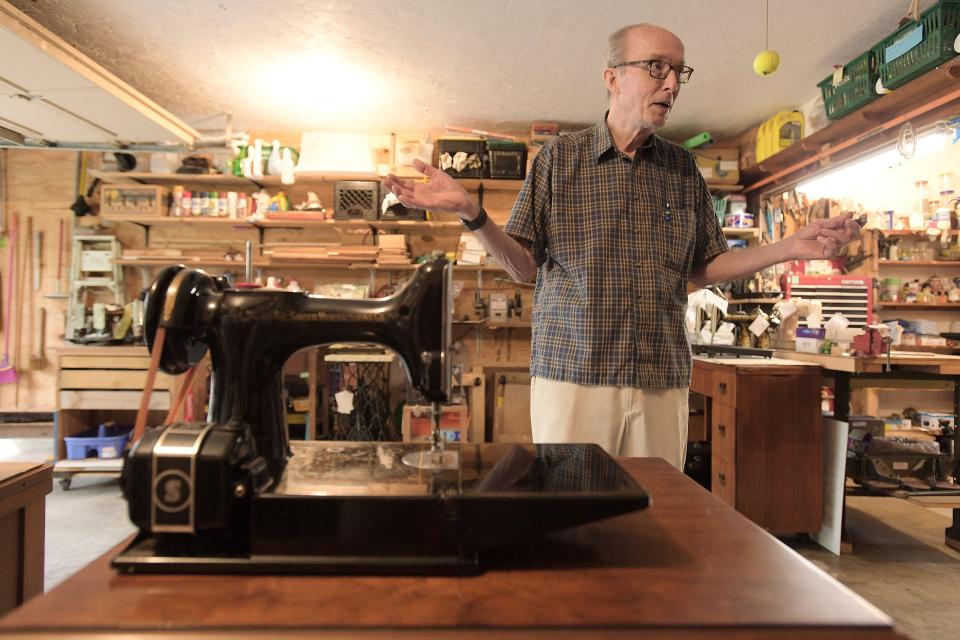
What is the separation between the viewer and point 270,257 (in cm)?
418

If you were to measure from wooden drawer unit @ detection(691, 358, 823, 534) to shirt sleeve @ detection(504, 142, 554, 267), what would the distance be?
1786mm

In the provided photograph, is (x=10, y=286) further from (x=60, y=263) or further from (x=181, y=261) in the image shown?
(x=181, y=261)

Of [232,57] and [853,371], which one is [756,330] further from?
[232,57]

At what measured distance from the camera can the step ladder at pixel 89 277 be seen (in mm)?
4215

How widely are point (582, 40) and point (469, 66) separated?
694 millimetres

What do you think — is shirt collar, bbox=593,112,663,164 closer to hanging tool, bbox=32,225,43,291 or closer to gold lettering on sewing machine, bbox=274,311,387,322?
gold lettering on sewing machine, bbox=274,311,387,322

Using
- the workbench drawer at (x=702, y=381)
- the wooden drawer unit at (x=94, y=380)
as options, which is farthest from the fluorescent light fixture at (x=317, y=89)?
the workbench drawer at (x=702, y=381)

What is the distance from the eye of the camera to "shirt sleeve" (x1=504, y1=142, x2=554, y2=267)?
1.28 meters

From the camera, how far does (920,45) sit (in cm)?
247

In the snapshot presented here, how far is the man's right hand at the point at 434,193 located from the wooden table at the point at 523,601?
582 millimetres

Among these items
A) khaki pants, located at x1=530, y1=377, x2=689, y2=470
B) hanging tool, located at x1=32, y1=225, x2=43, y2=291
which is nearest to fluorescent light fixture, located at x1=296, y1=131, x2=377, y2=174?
hanging tool, located at x1=32, y1=225, x2=43, y2=291

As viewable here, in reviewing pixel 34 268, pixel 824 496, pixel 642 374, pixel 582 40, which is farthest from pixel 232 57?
pixel 824 496

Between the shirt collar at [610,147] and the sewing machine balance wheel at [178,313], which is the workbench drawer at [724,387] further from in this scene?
the sewing machine balance wheel at [178,313]

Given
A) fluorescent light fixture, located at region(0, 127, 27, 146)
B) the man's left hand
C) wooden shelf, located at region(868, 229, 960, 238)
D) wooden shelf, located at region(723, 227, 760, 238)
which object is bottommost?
the man's left hand
